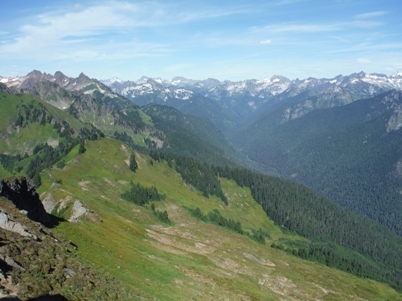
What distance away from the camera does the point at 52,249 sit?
42.9m

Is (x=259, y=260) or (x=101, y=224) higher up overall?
(x=101, y=224)

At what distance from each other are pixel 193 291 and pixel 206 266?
2545 centimetres

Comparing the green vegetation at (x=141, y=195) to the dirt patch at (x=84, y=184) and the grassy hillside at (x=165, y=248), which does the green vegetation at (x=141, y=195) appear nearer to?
the grassy hillside at (x=165, y=248)

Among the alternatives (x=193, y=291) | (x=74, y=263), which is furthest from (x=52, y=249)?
(x=193, y=291)

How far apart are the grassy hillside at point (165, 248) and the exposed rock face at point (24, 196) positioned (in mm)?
4757

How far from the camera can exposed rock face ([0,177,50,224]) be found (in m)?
59.6

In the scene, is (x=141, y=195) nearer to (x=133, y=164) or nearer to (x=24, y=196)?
(x=133, y=164)

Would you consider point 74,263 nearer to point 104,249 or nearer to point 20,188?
point 104,249

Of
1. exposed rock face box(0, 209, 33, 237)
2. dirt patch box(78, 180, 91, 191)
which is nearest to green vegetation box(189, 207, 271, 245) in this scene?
dirt patch box(78, 180, 91, 191)

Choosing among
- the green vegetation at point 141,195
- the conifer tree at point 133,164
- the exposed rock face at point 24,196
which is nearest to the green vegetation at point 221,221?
the green vegetation at point 141,195

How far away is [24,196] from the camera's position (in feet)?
214

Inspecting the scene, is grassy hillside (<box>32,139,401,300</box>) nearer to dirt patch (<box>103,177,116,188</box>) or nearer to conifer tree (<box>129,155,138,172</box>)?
dirt patch (<box>103,177,116,188</box>)

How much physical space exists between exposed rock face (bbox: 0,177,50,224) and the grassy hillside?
476 cm

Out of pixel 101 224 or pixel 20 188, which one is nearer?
pixel 20 188
